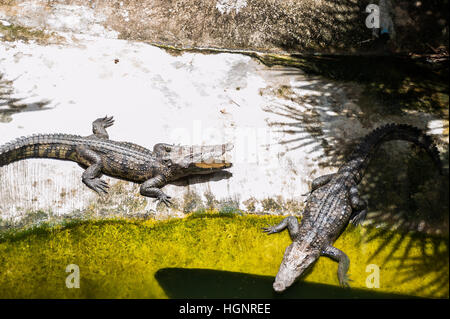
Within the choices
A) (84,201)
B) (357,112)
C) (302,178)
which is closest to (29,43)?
(84,201)

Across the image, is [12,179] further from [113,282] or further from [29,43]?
[29,43]

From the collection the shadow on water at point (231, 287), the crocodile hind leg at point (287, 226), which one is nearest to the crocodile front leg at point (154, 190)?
the shadow on water at point (231, 287)

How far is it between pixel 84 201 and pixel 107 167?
1.83 ft

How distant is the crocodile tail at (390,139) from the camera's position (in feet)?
19.7

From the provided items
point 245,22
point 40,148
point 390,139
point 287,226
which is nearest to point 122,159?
point 40,148

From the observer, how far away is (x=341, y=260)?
531 cm

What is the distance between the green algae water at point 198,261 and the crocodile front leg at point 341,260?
0.08m

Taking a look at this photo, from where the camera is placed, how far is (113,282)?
5.07m

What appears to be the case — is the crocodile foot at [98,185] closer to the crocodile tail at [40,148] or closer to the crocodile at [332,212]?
the crocodile tail at [40,148]

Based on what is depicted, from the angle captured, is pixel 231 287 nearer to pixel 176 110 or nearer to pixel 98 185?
pixel 98 185

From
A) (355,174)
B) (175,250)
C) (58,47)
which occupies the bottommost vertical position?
(175,250)

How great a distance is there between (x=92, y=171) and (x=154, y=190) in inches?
34.9

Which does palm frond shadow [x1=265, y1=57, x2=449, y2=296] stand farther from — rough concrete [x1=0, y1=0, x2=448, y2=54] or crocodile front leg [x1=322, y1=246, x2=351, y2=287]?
rough concrete [x1=0, y1=0, x2=448, y2=54]

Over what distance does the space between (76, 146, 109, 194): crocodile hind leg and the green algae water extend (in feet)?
1.73
